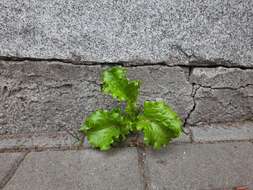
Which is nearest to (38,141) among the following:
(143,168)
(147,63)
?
(143,168)

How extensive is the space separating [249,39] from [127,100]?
962 millimetres

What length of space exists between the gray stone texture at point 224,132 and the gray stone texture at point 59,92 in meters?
0.21

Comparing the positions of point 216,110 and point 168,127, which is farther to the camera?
point 216,110

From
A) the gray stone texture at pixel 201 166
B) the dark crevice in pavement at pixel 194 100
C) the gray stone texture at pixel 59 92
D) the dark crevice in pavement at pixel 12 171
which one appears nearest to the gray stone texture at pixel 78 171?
the dark crevice in pavement at pixel 12 171

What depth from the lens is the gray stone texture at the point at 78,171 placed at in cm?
158

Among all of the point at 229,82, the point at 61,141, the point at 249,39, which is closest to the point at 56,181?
the point at 61,141

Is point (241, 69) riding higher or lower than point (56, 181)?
higher

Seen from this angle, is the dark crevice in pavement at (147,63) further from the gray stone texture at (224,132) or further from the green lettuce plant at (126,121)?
the gray stone texture at (224,132)

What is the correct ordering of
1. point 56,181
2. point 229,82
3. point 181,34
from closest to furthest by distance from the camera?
point 56,181, point 181,34, point 229,82

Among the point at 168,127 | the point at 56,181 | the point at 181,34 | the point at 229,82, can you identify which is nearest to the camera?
the point at 56,181

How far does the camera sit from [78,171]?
1.68 metres

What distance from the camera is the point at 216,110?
212 centimetres

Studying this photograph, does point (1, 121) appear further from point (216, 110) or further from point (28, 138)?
point (216, 110)

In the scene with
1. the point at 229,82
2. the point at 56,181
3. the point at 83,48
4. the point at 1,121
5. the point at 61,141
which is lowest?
the point at 56,181
